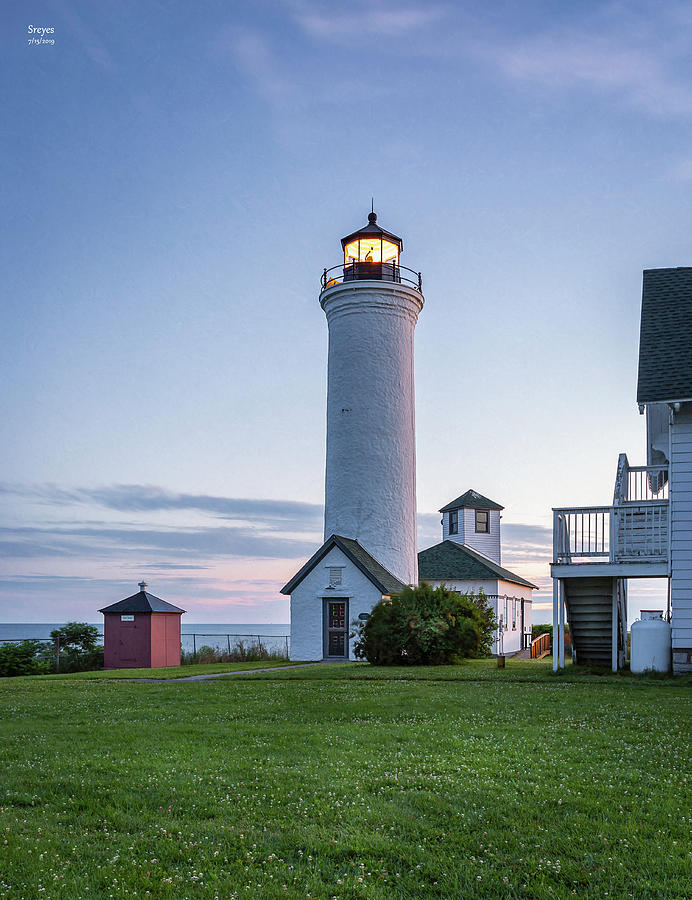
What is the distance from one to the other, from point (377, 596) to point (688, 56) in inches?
765

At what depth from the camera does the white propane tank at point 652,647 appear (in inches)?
684

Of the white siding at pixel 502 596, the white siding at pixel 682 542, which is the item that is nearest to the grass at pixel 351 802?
the white siding at pixel 682 542

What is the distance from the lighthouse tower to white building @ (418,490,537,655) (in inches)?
249

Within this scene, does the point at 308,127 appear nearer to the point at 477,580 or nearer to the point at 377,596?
the point at 377,596

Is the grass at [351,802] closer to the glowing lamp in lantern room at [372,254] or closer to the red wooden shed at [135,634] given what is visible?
the red wooden shed at [135,634]

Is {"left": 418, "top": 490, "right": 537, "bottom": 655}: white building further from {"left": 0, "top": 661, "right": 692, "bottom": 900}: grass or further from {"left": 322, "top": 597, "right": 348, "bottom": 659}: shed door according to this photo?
{"left": 0, "top": 661, "right": 692, "bottom": 900}: grass

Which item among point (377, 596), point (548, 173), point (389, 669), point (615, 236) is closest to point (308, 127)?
point (548, 173)

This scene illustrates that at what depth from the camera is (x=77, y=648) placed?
1196 inches

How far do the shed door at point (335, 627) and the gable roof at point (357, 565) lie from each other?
1394mm

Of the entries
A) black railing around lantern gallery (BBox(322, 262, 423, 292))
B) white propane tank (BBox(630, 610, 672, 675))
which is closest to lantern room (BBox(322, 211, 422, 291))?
black railing around lantern gallery (BBox(322, 262, 423, 292))

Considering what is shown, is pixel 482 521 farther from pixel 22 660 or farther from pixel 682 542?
pixel 682 542

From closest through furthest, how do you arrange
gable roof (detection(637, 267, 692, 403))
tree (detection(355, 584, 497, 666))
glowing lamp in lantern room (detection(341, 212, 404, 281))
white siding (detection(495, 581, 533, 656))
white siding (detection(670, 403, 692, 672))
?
1. white siding (detection(670, 403, 692, 672))
2. gable roof (detection(637, 267, 692, 403))
3. tree (detection(355, 584, 497, 666))
4. glowing lamp in lantern room (detection(341, 212, 404, 281))
5. white siding (detection(495, 581, 533, 656))

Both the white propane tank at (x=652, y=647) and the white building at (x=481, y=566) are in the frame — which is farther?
the white building at (x=481, y=566)

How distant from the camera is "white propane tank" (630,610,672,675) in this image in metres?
17.4
